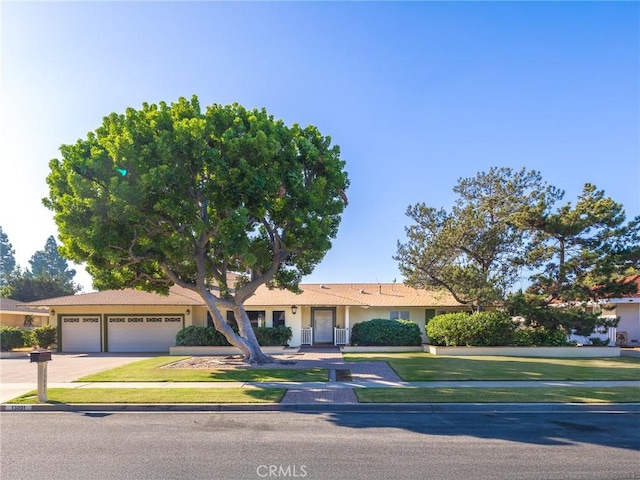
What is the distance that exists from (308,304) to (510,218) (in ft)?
38.8

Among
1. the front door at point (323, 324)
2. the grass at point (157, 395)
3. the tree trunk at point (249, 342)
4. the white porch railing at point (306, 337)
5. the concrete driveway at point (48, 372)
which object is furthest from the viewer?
the front door at point (323, 324)

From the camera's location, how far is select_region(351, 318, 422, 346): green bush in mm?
26422

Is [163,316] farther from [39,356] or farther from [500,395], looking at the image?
[500,395]

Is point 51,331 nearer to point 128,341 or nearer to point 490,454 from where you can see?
point 128,341

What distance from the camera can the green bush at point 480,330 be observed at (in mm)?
24047

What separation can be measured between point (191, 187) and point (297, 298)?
46.7 feet

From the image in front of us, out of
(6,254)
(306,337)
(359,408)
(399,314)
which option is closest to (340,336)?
(306,337)

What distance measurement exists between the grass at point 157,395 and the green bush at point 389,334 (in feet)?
45.6

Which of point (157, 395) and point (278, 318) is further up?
point (278, 318)

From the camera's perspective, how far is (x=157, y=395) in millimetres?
12461

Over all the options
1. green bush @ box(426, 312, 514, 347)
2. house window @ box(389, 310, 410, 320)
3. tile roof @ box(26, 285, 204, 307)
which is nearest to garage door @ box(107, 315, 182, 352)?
tile roof @ box(26, 285, 204, 307)

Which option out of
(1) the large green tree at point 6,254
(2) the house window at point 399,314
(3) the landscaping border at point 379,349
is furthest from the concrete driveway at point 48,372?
(1) the large green tree at point 6,254

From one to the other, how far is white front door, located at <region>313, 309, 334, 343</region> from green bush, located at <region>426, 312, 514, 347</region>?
7913 mm

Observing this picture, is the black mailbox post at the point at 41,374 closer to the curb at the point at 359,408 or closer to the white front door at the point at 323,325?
the curb at the point at 359,408
